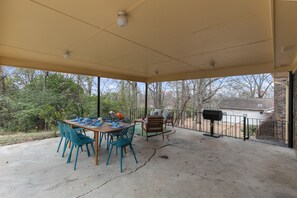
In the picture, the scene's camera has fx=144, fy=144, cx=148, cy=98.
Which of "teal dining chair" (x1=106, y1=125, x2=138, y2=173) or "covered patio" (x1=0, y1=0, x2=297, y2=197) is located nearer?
"covered patio" (x1=0, y1=0, x2=297, y2=197)

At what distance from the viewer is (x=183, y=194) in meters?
2.00

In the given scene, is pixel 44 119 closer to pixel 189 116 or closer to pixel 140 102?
pixel 140 102

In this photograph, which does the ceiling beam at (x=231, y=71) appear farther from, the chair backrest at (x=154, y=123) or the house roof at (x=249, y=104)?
the house roof at (x=249, y=104)

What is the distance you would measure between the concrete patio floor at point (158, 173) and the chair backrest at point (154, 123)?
73 cm

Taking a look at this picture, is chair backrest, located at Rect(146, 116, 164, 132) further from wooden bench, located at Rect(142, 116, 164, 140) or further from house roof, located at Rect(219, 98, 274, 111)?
house roof, located at Rect(219, 98, 274, 111)

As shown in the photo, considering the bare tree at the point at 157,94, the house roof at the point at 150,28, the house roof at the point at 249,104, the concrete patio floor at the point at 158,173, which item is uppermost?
the house roof at the point at 150,28

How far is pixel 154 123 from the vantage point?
4445mm

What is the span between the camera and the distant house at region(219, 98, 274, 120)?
10.6m

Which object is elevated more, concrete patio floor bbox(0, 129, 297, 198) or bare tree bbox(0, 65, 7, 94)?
bare tree bbox(0, 65, 7, 94)

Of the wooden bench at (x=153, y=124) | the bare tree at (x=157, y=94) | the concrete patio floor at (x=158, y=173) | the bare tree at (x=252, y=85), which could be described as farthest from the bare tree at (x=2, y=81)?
the bare tree at (x=252, y=85)

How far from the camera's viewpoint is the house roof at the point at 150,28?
4.98 ft

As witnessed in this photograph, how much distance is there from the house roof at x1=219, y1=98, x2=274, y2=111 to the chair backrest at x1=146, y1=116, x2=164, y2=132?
824 centimetres

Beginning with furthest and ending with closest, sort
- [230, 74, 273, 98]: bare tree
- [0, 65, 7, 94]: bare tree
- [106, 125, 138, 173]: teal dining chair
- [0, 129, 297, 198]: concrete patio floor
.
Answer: [230, 74, 273, 98]: bare tree → [0, 65, 7, 94]: bare tree → [106, 125, 138, 173]: teal dining chair → [0, 129, 297, 198]: concrete patio floor

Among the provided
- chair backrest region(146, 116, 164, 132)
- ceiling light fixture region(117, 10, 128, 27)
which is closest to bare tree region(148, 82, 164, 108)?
chair backrest region(146, 116, 164, 132)
